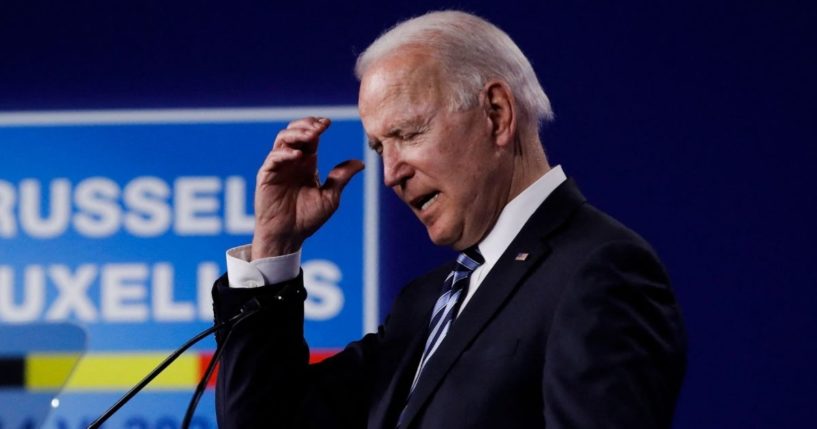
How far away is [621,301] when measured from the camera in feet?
4.49

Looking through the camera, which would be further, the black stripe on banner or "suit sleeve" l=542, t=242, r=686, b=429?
the black stripe on banner

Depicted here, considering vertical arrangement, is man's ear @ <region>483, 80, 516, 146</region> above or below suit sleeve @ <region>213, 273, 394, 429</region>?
above

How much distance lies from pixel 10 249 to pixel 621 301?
1909mm

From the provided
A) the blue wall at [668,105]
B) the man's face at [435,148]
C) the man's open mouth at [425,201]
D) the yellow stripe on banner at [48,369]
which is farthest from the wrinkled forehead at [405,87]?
the yellow stripe on banner at [48,369]

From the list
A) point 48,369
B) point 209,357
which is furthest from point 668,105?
point 48,369

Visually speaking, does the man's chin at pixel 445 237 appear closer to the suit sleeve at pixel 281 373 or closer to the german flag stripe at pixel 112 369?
the suit sleeve at pixel 281 373

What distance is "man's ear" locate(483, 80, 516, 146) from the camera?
1631 mm

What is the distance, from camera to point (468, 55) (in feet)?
5.34

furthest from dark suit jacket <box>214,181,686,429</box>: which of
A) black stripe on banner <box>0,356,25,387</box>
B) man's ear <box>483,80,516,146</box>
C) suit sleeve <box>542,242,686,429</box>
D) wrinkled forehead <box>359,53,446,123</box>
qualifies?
black stripe on banner <box>0,356,25,387</box>

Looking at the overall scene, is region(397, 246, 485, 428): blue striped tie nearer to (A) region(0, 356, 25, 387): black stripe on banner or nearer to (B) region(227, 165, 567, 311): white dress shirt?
(B) region(227, 165, 567, 311): white dress shirt

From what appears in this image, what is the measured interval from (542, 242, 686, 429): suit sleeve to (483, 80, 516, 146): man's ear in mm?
269

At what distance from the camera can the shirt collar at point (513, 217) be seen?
5.36 ft

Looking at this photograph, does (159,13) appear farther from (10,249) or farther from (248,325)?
(248,325)

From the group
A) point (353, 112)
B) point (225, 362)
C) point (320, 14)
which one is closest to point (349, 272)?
point (353, 112)
